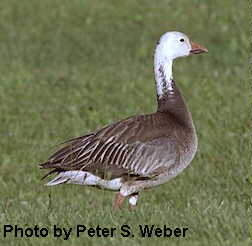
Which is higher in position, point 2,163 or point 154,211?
point 154,211

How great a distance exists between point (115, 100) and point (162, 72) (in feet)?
22.1

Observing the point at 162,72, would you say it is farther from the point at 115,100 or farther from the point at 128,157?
the point at 115,100

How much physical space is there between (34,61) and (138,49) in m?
2.44

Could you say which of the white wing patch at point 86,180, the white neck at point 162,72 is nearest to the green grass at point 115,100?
the white wing patch at point 86,180

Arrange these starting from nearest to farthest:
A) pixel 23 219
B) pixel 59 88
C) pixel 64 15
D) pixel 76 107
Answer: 1. pixel 23 219
2. pixel 76 107
3. pixel 59 88
4. pixel 64 15

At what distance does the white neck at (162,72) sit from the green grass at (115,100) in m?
1.17

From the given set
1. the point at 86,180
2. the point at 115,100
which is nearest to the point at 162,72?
the point at 86,180

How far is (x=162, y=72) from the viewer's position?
9234 millimetres

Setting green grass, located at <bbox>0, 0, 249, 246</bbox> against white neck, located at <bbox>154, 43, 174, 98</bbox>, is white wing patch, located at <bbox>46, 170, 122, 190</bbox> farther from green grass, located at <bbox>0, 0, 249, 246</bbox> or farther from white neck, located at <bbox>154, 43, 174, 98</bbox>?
white neck, located at <bbox>154, 43, 174, 98</bbox>

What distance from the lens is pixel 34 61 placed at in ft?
65.3

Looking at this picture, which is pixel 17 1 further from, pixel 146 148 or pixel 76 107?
pixel 146 148

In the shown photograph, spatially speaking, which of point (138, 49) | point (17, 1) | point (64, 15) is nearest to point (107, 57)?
point (138, 49)

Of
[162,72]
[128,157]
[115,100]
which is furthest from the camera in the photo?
[115,100]

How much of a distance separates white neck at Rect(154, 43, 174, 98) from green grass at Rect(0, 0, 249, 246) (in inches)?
46.2
